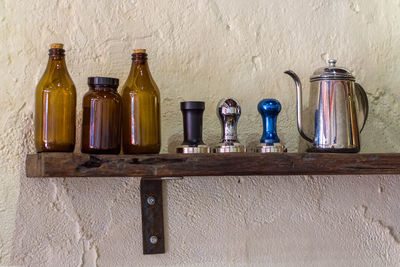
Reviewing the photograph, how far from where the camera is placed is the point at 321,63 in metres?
1.22

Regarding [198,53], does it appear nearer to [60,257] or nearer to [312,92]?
[312,92]

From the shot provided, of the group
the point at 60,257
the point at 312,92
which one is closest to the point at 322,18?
the point at 312,92

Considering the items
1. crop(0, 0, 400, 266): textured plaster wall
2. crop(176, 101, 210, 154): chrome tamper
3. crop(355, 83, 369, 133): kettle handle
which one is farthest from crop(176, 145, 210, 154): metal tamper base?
crop(355, 83, 369, 133): kettle handle

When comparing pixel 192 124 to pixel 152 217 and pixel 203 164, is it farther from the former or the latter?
pixel 152 217

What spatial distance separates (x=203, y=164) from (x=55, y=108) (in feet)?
0.99

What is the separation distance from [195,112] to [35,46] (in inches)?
14.6

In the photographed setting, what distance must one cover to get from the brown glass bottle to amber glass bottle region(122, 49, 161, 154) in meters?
0.02

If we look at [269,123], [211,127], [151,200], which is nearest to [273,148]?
[269,123]

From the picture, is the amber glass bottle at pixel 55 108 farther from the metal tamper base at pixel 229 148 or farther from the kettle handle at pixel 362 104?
the kettle handle at pixel 362 104

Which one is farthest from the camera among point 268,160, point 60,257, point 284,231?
point 284,231

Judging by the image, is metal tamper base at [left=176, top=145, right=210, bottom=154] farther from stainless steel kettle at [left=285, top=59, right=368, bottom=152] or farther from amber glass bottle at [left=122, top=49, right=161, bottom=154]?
stainless steel kettle at [left=285, top=59, right=368, bottom=152]

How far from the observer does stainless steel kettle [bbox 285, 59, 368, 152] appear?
1.05 m

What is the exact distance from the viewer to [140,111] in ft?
3.27

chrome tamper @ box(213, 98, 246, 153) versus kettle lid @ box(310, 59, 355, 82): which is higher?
kettle lid @ box(310, 59, 355, 82)
